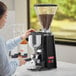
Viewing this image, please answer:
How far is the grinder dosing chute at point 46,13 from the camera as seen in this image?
7.14 ft

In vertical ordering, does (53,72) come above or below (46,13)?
below

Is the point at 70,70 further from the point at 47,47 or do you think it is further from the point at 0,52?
the point at 0,52

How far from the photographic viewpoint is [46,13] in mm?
2230

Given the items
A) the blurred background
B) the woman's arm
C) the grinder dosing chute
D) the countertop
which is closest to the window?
the blurred background

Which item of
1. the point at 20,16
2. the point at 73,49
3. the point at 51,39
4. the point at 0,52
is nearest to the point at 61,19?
the point at 73,49

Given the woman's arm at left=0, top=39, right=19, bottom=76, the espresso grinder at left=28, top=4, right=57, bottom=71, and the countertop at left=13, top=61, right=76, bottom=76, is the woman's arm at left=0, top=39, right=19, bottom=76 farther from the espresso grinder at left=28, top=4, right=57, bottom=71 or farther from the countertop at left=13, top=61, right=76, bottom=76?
the espresso grinder at left=28, top=4, right=57, bottom=71

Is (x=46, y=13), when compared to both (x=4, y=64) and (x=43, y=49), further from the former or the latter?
(x=4, y=64)

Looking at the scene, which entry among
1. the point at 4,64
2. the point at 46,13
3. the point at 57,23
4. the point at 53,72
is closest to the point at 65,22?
the point at 57,23

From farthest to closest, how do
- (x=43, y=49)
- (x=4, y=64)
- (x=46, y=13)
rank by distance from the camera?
1. (x=46, y=13)
2. (x=43, y=49)
3. (x=4, y=64)

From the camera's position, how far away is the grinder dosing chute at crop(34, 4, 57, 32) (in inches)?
85.7

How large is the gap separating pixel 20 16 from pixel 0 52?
211cm

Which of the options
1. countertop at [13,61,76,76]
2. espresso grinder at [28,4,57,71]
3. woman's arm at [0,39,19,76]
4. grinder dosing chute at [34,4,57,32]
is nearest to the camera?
woman's arm at [0,39,19,76]

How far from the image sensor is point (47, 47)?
80.0 inches

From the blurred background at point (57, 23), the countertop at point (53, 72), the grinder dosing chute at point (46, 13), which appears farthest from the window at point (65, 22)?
the countertop at point (53, 72)
